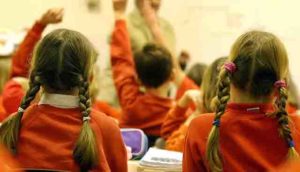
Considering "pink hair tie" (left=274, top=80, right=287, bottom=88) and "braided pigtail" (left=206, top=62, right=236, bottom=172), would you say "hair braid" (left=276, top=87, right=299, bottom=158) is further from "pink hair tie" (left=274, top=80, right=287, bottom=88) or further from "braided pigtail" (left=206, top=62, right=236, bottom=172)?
"braided pigtail" (left=206, top=62, right=236, bottom=172)

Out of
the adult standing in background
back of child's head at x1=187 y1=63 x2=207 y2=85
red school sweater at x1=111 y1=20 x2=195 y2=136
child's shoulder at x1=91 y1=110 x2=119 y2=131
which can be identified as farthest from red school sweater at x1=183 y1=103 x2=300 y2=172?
the adult standing in background

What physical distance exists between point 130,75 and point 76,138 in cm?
107

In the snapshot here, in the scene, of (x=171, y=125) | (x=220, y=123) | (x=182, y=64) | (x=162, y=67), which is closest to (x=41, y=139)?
(x=220, y=123)

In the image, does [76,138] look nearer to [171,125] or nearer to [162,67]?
[171,125]

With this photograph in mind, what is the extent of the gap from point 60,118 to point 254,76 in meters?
0.53

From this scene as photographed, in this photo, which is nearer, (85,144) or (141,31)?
(85,144)

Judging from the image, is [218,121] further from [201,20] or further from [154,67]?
[201,20]

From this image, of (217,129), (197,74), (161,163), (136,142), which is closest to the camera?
(217,129)

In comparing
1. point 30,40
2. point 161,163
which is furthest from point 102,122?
point 30,40

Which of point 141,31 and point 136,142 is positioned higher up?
point 141,31

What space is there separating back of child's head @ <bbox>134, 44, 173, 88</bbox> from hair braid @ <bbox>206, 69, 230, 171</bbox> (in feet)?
3.48

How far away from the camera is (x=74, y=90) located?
66.5 inches

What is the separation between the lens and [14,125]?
5.41ft

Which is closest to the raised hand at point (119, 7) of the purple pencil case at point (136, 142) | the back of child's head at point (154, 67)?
the back of child's head at point (154, 67)
